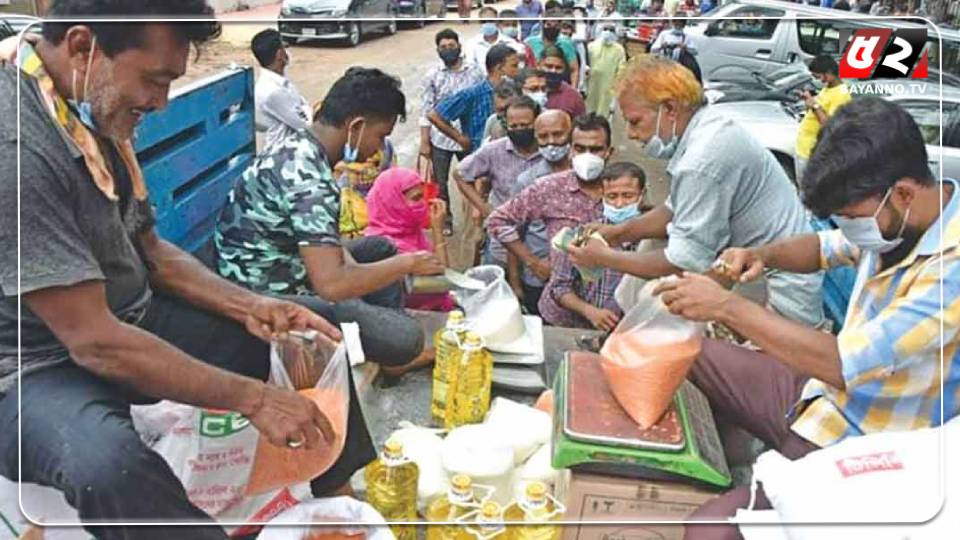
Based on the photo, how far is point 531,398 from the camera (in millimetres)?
2680

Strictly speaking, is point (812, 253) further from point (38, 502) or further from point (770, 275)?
point (38, 502)

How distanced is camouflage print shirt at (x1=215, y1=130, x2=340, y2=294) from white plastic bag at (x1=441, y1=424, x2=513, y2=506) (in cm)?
68

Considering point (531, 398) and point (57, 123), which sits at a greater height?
point (57, 123)

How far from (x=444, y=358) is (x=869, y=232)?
1235mm

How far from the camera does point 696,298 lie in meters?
1.78

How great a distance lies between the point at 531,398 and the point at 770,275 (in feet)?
2.99

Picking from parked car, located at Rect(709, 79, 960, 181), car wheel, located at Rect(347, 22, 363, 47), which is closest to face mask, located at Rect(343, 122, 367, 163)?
parked car, located at Rect(709, 79, 960, 181)

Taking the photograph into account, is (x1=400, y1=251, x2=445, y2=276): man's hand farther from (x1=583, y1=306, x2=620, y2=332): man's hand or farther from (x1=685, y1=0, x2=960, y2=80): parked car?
(x1=685, y1=0, x2=960, y2=80): parked car

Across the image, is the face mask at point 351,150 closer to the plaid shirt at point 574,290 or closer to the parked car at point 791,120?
the plaid shirt at point 574,290

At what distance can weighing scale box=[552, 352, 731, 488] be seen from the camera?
185 centimetres

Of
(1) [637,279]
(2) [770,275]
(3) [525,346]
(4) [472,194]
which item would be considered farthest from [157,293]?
(4) [472,194]

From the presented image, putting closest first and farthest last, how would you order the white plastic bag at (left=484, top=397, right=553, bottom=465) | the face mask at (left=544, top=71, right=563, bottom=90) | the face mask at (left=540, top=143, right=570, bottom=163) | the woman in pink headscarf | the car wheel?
the white plastic bag at (left=484, top=397, right=553, bottom=465), the woman in pink headscarf, the face mask at (left=540, top=143, right=570, bottom=163), the face mask at (left=544, top=71, right=563, bottom=90), the car wheel

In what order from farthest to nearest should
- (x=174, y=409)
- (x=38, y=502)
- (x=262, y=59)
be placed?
(x=262, y=59), (x=174, y=409), (x=38, y=502)

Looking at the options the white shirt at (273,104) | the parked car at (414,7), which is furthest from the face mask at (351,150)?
the parked car at (414,7)
